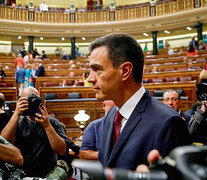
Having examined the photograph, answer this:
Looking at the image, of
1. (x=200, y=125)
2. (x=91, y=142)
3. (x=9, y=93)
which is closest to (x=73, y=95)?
(x=9, y=93)

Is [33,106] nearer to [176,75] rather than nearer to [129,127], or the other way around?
[129,127]

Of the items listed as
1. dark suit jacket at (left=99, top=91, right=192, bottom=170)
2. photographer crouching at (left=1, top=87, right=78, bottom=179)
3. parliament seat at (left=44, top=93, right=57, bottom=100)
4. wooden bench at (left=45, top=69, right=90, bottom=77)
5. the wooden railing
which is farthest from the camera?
the wooden railing

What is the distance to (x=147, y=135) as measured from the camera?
2.78 feet

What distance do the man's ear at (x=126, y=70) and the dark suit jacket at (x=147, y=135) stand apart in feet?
0.49

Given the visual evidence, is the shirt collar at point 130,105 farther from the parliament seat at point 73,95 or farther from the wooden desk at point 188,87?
the parliament seat at point 73,95

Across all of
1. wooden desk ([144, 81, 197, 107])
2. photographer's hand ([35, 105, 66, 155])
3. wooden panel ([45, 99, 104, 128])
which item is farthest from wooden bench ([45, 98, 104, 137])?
photographer's hand ([35, 105, 66, 155])

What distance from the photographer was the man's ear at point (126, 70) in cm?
95

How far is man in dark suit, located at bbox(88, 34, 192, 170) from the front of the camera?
83 centimetres

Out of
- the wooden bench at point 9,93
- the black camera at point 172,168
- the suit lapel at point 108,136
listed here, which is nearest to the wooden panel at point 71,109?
the wooden bench at point 9,93

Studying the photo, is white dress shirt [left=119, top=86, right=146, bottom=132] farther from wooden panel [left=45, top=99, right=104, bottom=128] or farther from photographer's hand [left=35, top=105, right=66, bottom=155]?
wooden panel [left=45, top=99, right=104, bottom=128]

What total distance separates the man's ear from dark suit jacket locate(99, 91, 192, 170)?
148 mm

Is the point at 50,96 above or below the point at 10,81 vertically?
below

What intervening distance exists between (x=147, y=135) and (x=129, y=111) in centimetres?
18

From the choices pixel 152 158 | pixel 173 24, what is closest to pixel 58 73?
pixel 173 24
